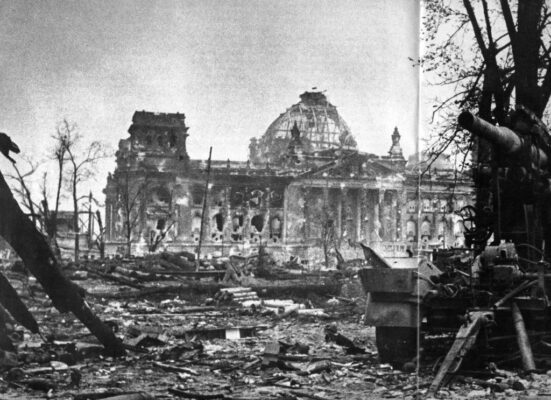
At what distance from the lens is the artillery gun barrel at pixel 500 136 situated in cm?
762

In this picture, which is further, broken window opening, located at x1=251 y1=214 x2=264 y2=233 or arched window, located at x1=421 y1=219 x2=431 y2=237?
arched window, located at x1=421 y1=219 x2=431 y2=237

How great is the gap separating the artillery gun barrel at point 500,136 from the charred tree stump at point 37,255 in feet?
17.8

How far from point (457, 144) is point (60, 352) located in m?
10.3

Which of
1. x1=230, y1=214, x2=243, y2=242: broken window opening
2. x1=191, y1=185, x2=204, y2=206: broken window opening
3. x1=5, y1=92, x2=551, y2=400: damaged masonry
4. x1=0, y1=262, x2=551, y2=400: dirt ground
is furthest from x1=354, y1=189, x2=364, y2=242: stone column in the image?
x1=0, y1=262, x2=551, y2=400: dirt ground

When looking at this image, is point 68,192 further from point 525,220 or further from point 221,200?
point 221,200

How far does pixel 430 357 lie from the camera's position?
28.7 feet

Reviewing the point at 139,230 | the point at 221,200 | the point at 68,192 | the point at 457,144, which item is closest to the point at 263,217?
the point at 221,200

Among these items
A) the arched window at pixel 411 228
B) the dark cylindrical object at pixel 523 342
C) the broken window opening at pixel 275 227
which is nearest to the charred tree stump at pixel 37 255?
the dark cylindrical object at pixel 523 342

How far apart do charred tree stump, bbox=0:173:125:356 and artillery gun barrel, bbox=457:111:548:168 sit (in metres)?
5.42

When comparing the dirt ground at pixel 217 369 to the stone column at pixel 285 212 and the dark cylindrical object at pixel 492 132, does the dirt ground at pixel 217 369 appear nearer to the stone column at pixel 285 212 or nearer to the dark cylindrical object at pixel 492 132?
the dark cylindrical object at pixel 492 132

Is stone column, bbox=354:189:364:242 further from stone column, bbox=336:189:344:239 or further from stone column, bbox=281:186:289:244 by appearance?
stone column, bbox=281:186:289:244

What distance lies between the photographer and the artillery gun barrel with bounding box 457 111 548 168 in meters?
7.62

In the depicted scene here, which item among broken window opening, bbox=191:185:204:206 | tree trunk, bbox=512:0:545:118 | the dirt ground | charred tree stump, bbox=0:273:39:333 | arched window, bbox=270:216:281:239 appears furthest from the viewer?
arched window, bbox=270:216:281:239

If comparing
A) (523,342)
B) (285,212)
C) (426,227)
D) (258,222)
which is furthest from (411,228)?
(523,342)
